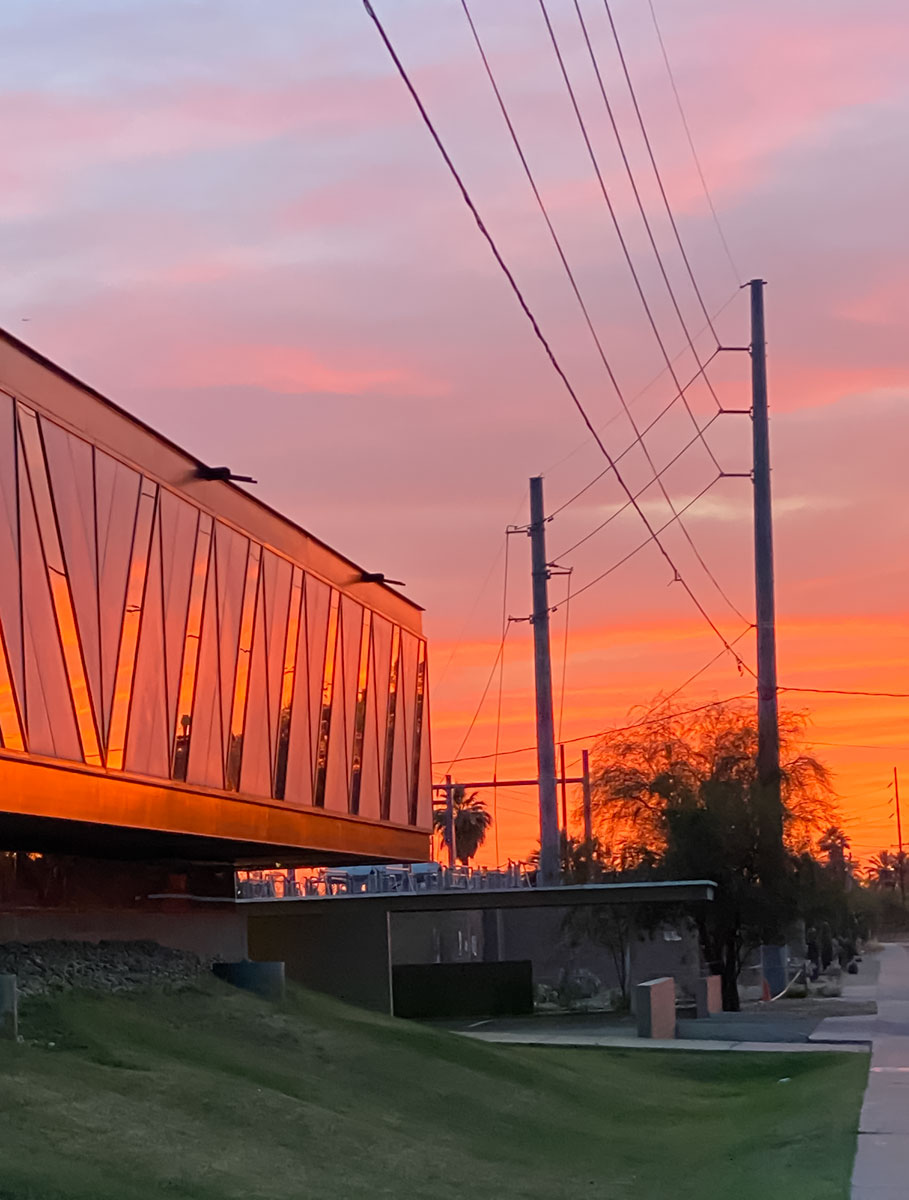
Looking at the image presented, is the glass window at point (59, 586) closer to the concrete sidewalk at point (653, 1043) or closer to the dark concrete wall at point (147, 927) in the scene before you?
the dark concrete wall at point (147, 927)

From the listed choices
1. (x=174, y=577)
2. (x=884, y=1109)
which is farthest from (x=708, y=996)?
(x=884, y=1109)

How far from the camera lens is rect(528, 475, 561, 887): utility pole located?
3981 cm

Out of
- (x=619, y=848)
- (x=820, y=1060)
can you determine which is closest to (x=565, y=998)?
(x=619, y=848)

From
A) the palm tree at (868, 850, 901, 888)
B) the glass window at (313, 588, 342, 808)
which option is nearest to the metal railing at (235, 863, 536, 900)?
the glass window at (313, 588, 342, 808)

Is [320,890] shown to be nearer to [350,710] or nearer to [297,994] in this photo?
[350,710]

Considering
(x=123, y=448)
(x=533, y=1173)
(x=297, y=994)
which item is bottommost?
(x=533, y=1173)

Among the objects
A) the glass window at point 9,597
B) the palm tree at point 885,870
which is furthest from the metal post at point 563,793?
the palm tree at point 885,870

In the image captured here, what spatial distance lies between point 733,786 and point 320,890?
10529 mm

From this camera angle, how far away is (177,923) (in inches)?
1248

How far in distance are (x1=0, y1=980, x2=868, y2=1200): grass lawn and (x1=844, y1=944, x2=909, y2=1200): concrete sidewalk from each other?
23cm

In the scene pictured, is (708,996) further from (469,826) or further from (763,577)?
(469,826)

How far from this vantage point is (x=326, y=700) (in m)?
32.0

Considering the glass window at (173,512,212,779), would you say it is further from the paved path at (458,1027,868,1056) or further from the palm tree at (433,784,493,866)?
the palm tree at (433,784,493,866)

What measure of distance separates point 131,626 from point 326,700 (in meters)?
10.1
